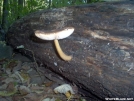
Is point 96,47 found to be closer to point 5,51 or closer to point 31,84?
point 31,84

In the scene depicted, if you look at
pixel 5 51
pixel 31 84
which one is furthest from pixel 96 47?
pixel 5 51

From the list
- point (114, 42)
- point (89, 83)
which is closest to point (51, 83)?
point (89, 83)

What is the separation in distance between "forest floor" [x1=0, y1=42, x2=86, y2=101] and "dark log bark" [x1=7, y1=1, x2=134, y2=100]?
24 centimetres

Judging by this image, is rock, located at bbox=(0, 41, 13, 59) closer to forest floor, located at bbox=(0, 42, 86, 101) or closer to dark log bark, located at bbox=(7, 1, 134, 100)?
forest floor, located at bbox=(0, 42, 86, 101)

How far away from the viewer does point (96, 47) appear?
6.88ft

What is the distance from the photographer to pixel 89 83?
7.25ft

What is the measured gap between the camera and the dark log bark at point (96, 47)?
6.26 feet

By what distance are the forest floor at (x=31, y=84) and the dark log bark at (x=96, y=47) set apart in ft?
0.78

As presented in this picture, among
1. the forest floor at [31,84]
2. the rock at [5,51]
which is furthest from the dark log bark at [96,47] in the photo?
the rock at [5,51]

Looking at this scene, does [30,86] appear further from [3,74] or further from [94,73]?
[94,73]

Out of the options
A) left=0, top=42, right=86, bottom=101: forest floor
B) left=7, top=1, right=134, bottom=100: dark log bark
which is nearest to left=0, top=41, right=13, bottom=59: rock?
left=0, top=42, right=86, bottom=101: forest floor

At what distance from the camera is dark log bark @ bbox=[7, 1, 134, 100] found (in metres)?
1.91

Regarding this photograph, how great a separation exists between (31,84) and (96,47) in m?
1.24

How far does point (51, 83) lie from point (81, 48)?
34.4 inches
